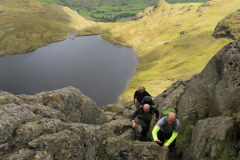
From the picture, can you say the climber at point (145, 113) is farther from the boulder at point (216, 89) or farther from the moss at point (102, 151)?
the boulder at point (216, 89)

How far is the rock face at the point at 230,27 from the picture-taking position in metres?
85.3

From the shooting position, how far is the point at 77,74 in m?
95.7

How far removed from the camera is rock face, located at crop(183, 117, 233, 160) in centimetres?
802

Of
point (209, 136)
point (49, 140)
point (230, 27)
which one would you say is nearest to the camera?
point (49, 140)

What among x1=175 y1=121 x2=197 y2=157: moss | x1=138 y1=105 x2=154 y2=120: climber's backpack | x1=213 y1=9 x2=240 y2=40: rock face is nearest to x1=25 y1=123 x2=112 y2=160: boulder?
x1=138 y1=105 x2=154 y2=120: climber's backpack

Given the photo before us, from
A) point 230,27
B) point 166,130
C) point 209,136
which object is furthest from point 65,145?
point 230,27

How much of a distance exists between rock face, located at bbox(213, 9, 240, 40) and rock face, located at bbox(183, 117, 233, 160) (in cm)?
10173

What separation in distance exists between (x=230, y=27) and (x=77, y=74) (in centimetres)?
10502

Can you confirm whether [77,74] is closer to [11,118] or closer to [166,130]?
[11,118]

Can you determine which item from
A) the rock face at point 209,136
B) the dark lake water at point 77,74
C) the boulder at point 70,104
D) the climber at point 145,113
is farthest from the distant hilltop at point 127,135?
the dark lake water at point 77,74

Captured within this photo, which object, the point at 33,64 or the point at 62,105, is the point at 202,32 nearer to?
the point at 62,105

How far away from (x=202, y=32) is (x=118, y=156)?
12752 cm

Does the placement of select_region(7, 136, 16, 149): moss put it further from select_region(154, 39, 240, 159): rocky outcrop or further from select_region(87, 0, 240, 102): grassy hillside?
select_region(87, 0, 240, 102): grassy hillside

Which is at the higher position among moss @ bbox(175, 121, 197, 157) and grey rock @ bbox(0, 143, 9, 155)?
grey rock @ bbox(0, 143, 9, 155)
